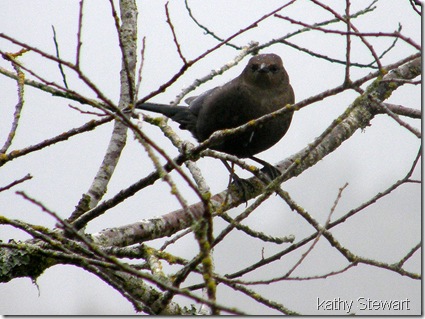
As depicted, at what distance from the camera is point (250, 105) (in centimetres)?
507

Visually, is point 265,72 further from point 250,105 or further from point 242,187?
point 242,187

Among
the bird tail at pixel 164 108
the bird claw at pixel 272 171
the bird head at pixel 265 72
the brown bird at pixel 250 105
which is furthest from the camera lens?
the bird tail at pixel 164 108

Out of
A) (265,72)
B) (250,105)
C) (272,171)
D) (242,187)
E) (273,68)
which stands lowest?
(242,187)

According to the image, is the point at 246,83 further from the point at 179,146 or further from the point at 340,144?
the point at 179,146

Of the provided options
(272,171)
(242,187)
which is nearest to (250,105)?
(272,171)

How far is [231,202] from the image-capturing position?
162 inches

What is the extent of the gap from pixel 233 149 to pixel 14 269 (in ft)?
8.25

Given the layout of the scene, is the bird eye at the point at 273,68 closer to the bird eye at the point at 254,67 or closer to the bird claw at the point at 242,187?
the bird eye at the point at 254,67

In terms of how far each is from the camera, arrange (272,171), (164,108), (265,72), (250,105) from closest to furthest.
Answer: (272,171), (250,105), (265,72), (164,108)

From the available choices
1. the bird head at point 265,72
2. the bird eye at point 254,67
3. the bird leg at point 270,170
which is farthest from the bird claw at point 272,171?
the bird eye at point 254,67

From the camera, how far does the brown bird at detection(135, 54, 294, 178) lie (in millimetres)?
5031

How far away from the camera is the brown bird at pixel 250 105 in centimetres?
503

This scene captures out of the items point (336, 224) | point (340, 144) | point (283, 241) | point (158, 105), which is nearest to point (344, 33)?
point (336, 224)

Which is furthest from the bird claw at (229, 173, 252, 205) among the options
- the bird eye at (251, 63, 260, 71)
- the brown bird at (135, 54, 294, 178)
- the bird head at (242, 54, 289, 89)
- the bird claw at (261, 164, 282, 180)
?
the bird eye at (251, 63, 260, 71)
